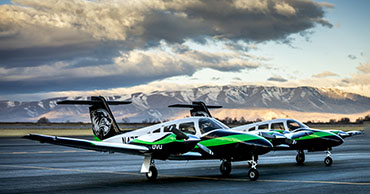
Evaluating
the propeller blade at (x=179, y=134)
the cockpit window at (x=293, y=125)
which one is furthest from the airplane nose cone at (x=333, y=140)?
the propeller blade at (x=179, y=134)

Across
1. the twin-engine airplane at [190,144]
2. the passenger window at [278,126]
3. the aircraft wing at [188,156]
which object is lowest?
the aircraft wing at [188,156]

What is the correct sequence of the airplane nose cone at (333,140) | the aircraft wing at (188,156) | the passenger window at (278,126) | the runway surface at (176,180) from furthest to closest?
the passenger window at (278,126) < the airplane nose cone at (333,140) < the aircraft wing at (188,156) < the runway surface at (176,180)

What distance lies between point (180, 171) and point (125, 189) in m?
6.63

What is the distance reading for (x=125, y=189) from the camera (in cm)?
1634

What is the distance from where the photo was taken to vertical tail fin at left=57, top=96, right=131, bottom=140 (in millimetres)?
25166

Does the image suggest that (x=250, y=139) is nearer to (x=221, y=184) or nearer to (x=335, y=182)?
(x=221, y=184)

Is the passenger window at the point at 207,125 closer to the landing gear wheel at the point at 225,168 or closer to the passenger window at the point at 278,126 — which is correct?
the landing gear wheel at the point at 225,168

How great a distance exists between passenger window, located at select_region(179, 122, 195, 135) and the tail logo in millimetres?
7056

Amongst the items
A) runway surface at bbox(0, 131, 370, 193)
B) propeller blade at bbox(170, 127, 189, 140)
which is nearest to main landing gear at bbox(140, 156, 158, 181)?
runway surface at bbox(0, 131, 370, 193)

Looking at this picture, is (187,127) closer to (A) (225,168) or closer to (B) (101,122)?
(A) (225,168)

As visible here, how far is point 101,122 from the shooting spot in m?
25.5

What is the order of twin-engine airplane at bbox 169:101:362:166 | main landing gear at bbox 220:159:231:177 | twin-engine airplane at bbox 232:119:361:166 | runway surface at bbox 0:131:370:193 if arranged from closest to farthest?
1. runway surface at bbox 0:131:370:193
2. main landing gear at bbox 220:159:231:177
3. twin-engine airplane at bbox 169:101:362:166
4. twin-engine airplane at bbox 232:119:361:166

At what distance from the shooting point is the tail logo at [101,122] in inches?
995

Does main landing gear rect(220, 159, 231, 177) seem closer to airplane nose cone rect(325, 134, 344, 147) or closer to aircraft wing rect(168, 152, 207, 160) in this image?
aircraft wing rect(168, 152, 207, 160)
